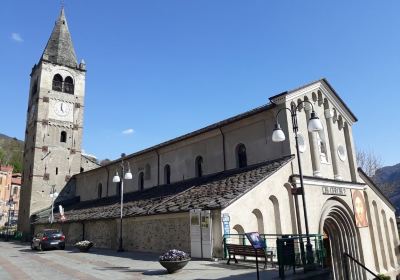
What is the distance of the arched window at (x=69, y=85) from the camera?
157 feet

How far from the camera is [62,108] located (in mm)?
46500

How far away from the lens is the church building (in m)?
17.6

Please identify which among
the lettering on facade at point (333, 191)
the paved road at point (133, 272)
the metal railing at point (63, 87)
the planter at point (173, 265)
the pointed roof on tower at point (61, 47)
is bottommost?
the paved road at point (133, 272)

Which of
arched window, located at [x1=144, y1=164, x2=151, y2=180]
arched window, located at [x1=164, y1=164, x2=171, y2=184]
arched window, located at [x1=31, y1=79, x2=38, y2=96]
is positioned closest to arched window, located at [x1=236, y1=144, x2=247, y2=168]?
arched window, located at [x1=164, y1=164, x2=171, y2=184]

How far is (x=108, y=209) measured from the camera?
29875 millimetres

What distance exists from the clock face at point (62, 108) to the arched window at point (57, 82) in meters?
2.26

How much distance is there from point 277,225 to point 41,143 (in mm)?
35877

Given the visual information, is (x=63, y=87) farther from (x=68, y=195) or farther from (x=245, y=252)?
(x=245, y=252)

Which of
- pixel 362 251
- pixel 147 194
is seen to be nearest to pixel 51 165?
pixel 147 194

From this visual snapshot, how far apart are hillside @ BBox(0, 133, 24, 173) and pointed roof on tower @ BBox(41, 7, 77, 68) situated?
8060 cm

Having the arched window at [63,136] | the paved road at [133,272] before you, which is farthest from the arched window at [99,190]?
the paved road at [133,272]

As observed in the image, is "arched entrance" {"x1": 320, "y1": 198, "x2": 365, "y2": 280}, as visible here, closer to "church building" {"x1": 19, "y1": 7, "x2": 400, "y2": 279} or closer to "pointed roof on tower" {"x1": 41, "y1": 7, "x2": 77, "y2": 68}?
"church building" {"x1": 19, "y1": 7, "x2": 400, "y2": 279}

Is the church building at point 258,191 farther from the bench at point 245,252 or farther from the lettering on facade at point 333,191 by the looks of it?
the bench at point 245,252

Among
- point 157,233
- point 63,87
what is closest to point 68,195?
point 63,87
